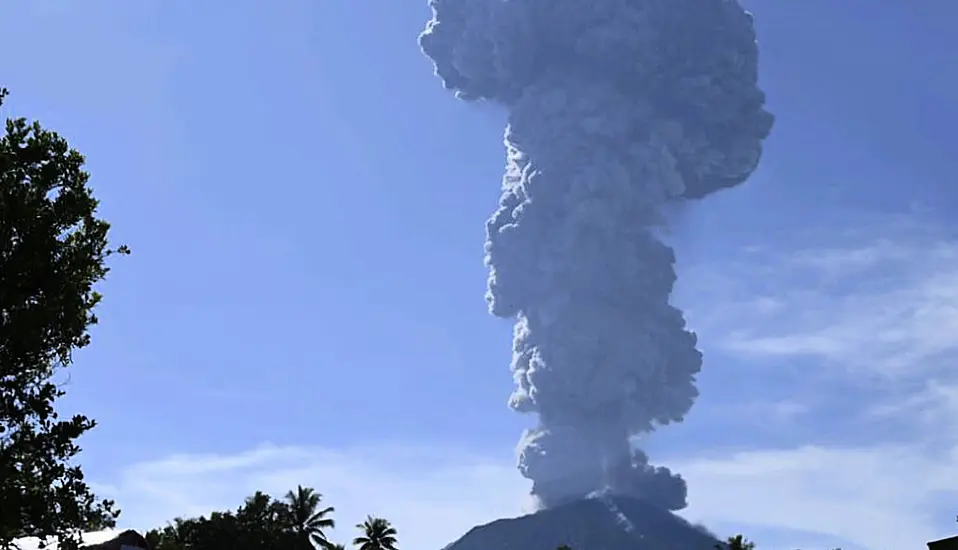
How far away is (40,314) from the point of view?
77.7 feet

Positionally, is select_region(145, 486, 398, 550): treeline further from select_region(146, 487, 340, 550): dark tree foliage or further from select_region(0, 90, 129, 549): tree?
select_region(0, 90, 129, 549): tree

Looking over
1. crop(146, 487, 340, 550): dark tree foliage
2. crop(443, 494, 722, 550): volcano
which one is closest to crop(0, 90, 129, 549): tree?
crop(146, 487, 340, 550): dark tree foliage

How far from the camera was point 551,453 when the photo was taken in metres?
127

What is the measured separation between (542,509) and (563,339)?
4040cm

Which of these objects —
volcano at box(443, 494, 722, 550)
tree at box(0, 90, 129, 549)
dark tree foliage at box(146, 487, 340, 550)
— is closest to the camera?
tree at box(0, 90, 129, 549)

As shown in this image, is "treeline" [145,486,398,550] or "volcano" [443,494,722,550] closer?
"treeline" [145,486,398,550]

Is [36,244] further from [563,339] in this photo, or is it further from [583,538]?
[583,538]

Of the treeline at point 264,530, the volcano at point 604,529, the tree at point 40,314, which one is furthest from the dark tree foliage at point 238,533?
the volcano at point 604,529

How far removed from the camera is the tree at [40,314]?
2378 cm

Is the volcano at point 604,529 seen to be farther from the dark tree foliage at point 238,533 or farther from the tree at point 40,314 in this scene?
the tree at point 40,314

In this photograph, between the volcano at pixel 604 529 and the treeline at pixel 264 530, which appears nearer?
the treeline at pixel 264 530

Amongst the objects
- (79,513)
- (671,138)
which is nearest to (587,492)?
(671,138)

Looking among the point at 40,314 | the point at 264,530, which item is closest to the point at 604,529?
the point at 264,530

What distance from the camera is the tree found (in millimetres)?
23781
